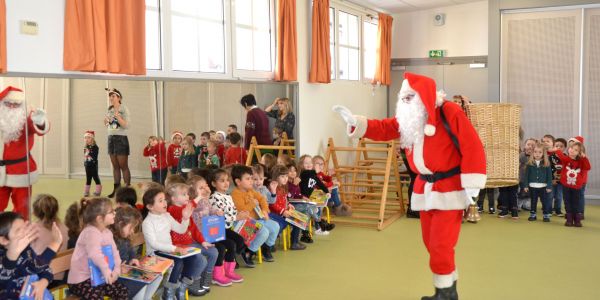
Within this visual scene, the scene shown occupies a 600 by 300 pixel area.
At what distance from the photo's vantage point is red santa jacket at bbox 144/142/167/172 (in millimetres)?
5211

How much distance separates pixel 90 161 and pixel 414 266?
2897 mm

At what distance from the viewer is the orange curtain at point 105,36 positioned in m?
4.46

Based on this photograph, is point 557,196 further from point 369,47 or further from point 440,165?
point 440,165

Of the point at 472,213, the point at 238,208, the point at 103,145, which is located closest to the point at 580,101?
the point at 472,213

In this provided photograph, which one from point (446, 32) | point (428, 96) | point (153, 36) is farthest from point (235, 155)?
point (446, 32)

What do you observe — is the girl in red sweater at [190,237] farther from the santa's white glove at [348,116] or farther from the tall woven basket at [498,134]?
the tall woven basket at [498,134]

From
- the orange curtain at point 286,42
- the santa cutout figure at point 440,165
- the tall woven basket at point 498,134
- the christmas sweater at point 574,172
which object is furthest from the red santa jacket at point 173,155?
the christmas sweater at point 574,172

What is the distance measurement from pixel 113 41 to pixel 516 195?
17.3 ft

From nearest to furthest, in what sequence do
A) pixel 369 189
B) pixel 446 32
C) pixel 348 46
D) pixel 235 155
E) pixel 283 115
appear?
pixel 235 155 → pixel 283 115 → pixel 348 46 → pixel 369 189 → pixel 446 32

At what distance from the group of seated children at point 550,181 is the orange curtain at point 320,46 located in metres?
2.61

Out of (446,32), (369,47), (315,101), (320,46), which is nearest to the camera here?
(320,46)

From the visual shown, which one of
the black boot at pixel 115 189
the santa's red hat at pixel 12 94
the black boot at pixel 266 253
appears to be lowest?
the black boot at pixel 266 253

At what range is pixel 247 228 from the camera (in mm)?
5281

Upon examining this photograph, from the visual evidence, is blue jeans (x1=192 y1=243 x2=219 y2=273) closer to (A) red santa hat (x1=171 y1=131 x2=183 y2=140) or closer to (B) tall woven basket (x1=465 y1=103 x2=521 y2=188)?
(A) red santa hat (x1=171 y1=131 x2=183 y2=140)
